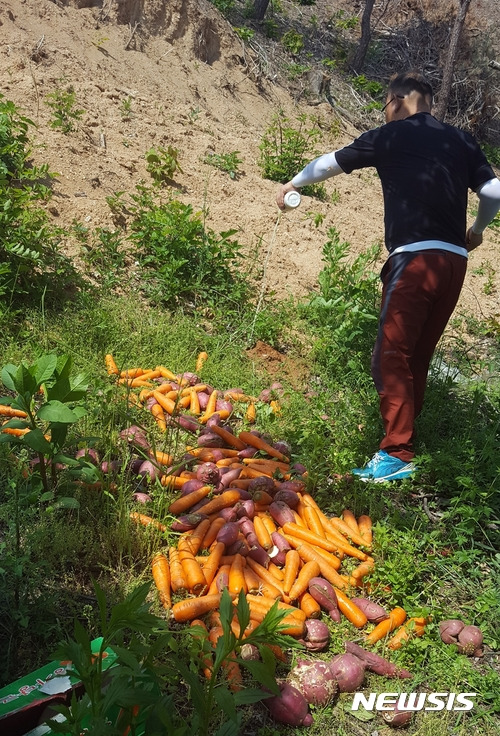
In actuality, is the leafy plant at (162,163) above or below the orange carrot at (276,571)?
above

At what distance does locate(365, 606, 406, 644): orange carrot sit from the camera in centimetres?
261

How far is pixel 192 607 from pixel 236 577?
252 millimetres

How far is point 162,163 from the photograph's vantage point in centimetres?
678

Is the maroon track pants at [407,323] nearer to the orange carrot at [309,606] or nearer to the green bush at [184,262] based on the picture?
the orange carrot at [309,606]

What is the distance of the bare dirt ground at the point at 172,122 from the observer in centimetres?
610

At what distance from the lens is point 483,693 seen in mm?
2420

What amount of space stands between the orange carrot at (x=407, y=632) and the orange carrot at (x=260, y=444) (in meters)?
1.17

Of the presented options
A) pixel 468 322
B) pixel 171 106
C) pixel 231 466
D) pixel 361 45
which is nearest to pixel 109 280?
pixel 231 466

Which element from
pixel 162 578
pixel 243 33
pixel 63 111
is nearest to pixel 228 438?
pixel 162 578

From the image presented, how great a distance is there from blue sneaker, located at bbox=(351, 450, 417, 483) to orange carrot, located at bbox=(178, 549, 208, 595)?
114 cm

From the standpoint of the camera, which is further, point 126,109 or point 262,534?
point 126,109

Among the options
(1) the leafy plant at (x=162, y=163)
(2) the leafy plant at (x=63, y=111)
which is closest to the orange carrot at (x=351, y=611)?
(1) the leafy plant at (x=162, y=163)

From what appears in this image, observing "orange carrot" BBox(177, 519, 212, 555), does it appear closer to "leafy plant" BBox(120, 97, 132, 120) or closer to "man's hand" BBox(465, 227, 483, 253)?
"man's hand" BBox(465, 227, 483, 253)

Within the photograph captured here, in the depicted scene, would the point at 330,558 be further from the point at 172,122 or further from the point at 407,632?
the point at 172,122
